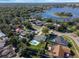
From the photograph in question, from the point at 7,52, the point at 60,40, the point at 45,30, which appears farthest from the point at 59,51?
the point at 7,52

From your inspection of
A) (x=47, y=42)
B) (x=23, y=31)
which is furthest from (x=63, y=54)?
(x=23, y=31)

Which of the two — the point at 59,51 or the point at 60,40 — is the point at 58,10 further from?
the point at 59,51

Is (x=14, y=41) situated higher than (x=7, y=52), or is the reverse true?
(x=14, y=41)

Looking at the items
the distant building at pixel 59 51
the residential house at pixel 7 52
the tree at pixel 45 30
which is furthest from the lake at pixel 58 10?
the residential house at pixel 7 52

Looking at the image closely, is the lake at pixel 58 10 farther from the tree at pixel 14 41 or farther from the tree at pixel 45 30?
the tree at pixel 14 41

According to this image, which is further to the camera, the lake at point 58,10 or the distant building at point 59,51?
the lake at point 58,10

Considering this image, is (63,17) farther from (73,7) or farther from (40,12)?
A: (40,12)

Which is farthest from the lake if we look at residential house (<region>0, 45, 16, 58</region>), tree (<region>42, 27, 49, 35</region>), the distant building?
residential house (<region>0, 45, 16, 58</region>)

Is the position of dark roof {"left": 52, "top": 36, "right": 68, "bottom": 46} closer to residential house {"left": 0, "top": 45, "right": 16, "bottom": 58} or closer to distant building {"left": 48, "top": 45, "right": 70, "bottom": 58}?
distant building {"left": 48, "top": 45, "right": 70, "bottom": 58}

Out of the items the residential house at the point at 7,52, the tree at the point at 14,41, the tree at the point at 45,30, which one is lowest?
the residential house at the point at 7,52
